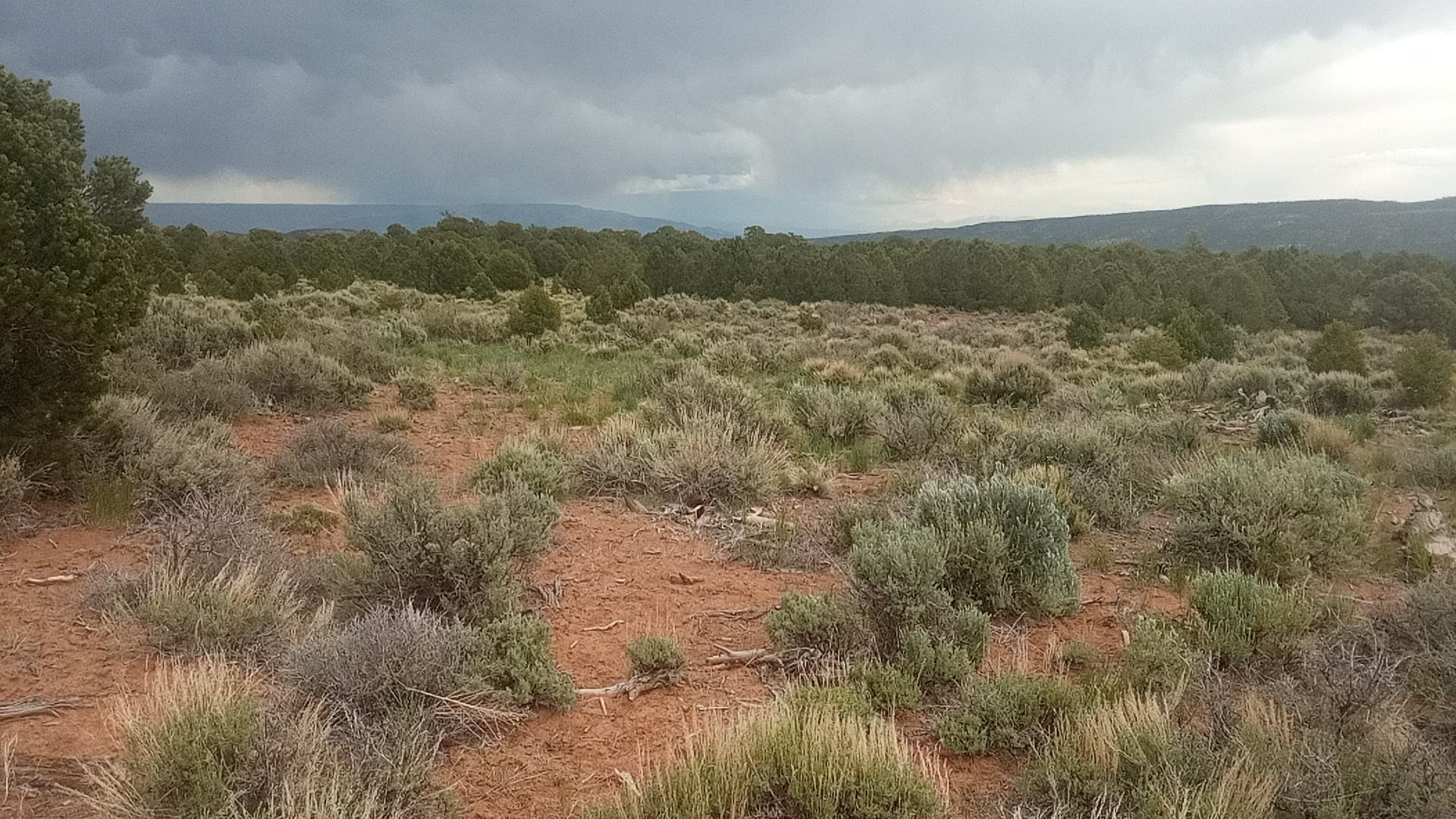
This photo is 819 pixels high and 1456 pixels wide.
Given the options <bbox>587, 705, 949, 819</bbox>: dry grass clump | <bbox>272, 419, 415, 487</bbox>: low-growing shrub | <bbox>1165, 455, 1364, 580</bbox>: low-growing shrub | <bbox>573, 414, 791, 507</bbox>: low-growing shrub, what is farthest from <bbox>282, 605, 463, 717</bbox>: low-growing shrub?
<bbox>1165, 455, 1364, 580</bbox>: low-growing shrub

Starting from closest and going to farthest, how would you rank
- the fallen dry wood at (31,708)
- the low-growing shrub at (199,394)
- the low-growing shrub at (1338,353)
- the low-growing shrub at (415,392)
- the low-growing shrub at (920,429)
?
the fallen dry wood at (31,708)
the low-growing shrub at (199,394)
the low-growing shrub at (920,429)
the low-growing shrub at (415,392)
the low-growing shrub at (1338,353)

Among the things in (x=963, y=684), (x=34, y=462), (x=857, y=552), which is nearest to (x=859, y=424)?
(x=857, y=552)

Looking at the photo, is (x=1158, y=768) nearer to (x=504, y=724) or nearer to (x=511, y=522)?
(x=504, y=724)

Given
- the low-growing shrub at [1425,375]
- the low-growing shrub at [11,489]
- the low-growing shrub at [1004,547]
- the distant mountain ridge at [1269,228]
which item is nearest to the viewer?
the low-growing shrub at [1004,547]

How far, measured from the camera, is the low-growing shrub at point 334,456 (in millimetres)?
6871

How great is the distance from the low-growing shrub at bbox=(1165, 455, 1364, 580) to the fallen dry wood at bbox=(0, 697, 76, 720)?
6.36m

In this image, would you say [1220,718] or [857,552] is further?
[857,552]

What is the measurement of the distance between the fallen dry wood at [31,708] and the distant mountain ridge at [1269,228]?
75.1 m

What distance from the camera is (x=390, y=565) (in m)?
4.51

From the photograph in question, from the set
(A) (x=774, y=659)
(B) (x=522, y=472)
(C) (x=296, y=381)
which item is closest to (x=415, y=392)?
(C) (x=296, y=381)

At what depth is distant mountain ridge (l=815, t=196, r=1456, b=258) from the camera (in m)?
88.8

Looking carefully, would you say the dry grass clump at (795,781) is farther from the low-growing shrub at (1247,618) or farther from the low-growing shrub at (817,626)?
the low-growing shrub at (1247,618)

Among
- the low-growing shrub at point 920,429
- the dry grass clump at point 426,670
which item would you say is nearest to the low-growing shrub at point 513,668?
the dry grass clump at point 426,670

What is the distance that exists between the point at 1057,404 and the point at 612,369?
303 inches
